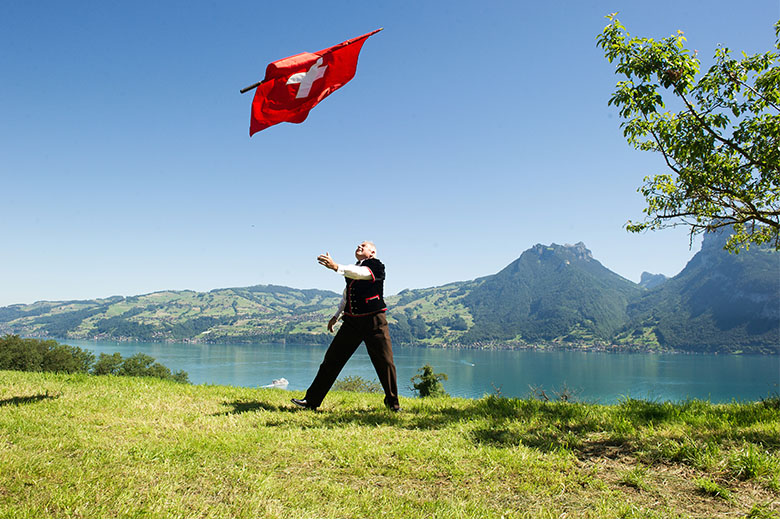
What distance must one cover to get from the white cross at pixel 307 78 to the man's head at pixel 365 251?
9.93 ft

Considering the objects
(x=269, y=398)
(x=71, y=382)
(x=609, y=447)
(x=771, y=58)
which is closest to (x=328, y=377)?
(x=269, y=398)

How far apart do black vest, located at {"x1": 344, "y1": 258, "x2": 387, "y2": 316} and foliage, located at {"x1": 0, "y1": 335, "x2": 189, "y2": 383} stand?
29655 millimetres

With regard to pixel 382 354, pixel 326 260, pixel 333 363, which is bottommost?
pixel 333 363

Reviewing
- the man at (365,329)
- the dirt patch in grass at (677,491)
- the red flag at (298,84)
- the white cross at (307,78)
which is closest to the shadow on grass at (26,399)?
the man at (365,329)

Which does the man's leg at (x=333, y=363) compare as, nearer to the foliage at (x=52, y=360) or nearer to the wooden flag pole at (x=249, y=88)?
the wooden flag pole at (x=249, y=88)

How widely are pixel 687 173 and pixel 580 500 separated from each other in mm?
7317

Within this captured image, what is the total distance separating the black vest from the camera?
8194 millimetres

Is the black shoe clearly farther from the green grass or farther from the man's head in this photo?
the man's head

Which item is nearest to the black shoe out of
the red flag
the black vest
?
the black vest

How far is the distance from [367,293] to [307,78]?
4.21 meters

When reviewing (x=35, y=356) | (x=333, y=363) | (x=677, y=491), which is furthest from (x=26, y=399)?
(x=35, y=356)

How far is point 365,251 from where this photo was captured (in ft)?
27.4

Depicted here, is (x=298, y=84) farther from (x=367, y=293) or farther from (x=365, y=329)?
(x=365, y=329)

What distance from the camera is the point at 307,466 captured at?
5027mm
